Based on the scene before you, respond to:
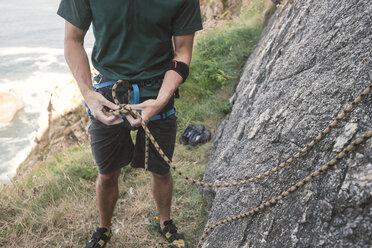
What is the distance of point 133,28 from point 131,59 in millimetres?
212

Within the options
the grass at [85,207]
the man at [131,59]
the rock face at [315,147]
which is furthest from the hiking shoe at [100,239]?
the rock face at [315,147]

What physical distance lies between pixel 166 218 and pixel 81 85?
1.50 meters

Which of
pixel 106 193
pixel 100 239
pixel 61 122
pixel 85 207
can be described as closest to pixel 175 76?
pixel 106 193

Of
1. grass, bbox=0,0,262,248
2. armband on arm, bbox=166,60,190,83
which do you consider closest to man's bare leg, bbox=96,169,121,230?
grass, bbox=0,0,262,248

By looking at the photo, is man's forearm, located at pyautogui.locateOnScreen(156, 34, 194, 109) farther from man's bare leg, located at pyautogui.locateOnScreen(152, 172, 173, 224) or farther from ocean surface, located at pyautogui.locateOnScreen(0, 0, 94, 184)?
ocean surface, located at pyautogui.locateOnScreen(0, 0, 94, 184)

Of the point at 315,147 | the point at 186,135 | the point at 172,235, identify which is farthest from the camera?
the point at 186,135

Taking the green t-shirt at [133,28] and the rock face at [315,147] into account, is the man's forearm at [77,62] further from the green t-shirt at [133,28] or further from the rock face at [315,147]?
the rock face at [315,147]

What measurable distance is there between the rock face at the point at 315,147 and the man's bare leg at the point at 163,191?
0.46m

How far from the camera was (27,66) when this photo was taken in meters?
29.8

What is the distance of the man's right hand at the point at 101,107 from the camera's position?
1.87m

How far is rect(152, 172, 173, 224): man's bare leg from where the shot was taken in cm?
253

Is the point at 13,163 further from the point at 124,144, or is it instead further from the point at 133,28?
the point at 133,28

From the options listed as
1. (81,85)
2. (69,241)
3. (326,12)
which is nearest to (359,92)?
(326,12)

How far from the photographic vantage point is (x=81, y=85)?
2.02 metres
